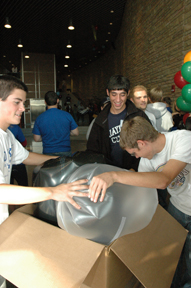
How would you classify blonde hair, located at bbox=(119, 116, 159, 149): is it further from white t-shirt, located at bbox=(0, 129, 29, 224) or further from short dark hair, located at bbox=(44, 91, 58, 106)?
short dark hair, located at bbox=(44, 91, 58, 106)

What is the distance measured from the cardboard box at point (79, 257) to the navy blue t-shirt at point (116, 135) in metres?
1.00

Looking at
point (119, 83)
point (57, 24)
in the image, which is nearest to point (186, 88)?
point (119, 83)

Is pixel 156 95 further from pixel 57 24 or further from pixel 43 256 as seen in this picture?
pixel 57 24

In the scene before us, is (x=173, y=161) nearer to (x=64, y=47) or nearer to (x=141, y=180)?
(x=141, y=180)

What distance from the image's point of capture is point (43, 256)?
77cm

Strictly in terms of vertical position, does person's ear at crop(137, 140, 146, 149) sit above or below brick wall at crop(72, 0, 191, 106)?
below

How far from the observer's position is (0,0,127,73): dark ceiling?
8.35 m

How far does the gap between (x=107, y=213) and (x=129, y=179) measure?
15 centimetres

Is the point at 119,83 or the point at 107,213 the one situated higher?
the point at 119,83

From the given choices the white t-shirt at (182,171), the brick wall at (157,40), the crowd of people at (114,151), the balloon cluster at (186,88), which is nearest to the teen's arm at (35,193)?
the crowd of people at (114,151)

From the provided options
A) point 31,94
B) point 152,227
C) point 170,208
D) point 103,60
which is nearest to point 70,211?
point 152,227

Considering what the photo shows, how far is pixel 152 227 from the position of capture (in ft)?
2.98

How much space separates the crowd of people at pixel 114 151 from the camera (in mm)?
795

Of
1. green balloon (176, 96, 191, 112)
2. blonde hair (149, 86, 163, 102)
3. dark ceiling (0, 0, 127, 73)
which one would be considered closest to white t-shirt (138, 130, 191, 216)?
green balloon (176, 96, 191, 112)
